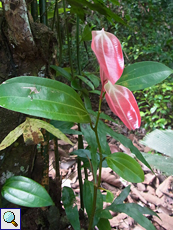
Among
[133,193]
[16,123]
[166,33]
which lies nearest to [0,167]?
[16,123]

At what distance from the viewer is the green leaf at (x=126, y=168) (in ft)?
1.29

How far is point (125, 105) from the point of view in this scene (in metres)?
0.29

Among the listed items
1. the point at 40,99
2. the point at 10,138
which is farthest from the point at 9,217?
the point at 40,99

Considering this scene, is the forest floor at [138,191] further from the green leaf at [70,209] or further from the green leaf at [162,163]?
the green leaf at [162,163]

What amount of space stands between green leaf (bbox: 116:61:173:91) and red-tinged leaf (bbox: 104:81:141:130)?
5.9 inches

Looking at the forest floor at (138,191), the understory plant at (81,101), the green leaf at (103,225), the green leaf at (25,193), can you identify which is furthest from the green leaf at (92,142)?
the forest floor at (138,191)

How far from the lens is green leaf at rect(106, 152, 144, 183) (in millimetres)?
393

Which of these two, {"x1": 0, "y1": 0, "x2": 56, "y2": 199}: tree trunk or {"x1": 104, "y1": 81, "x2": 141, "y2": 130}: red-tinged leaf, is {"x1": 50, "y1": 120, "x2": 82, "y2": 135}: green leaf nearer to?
{"x1": 0, "y1": 0, "x2": 56, "y2": 199}: tree trunk

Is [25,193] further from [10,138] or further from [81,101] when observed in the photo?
[81,101]

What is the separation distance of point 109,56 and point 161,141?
471 mm

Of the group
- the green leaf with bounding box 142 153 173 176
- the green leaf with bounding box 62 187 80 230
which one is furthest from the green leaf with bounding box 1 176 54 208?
the green leaf with bounding box 142 153 173 176

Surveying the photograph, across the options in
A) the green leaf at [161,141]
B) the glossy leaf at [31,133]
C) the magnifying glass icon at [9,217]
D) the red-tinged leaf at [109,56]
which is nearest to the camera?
the red-tinged leaf at [109,56]

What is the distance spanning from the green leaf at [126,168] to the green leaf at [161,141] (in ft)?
0.78

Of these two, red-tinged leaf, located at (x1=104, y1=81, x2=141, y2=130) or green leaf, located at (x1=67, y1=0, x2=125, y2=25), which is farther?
green leaf, located at (x1=67, y1=0, x2=125, y2=25)
